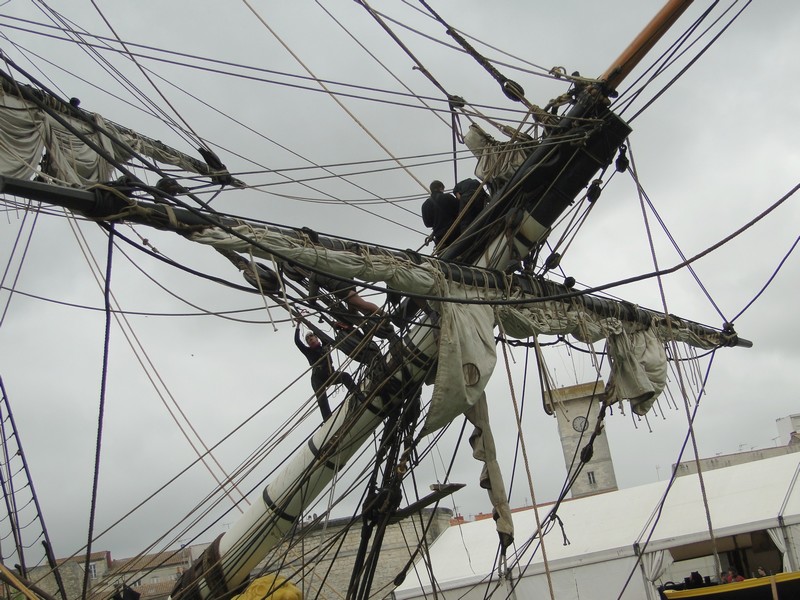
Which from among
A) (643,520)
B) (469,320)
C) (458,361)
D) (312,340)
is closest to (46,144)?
(312,340)

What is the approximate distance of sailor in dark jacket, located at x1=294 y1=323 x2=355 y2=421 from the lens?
6.87m

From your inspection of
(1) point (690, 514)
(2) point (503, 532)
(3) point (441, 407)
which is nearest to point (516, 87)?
(3) point (441, 407)

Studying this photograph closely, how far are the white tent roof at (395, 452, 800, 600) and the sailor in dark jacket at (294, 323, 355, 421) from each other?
353 centimetres

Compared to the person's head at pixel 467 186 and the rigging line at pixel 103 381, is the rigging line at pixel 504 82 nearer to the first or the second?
the person's head at pixel 467 186

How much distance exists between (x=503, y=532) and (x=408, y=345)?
1.68 metres

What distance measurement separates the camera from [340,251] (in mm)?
5828

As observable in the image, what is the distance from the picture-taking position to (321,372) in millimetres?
7203

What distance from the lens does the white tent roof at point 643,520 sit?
34.9 ft

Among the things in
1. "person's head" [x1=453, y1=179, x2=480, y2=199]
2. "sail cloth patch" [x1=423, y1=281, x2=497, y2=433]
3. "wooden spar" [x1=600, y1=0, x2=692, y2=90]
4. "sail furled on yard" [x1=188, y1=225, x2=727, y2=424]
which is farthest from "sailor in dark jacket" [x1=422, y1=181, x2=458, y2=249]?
"wooden spar" [x1=600, y1=0, x2=692, y2=90]

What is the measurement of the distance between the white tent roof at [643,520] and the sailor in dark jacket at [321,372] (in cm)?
353

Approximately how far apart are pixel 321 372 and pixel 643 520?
654 centimetres

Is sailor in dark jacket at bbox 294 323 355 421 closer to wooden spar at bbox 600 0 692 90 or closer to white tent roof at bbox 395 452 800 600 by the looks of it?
wooden spar at bbox 600 0 692 90

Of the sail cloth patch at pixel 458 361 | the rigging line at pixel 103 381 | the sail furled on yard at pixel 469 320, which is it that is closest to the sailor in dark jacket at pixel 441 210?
the sail furled on yard at pixel 469 320

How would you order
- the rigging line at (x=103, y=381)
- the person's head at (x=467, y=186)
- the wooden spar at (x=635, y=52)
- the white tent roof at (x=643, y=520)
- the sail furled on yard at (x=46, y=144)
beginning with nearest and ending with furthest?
the rigging line at (x=103, y=381), the wooden spar at (x=635, y=52), the person's head at (x=467, y=186), the sail furled on yard at (x=46, y=144), the white tent roof at (x=643, y=520)
